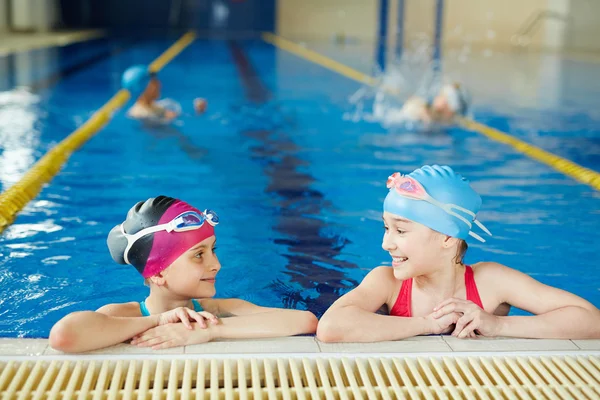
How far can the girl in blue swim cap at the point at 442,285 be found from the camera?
7.48ft

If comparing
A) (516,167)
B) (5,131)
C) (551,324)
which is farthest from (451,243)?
(5,131)

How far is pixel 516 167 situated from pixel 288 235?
2390 mm

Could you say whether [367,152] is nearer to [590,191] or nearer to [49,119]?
[590,191]

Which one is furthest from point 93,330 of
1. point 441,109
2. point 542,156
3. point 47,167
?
point 441,109

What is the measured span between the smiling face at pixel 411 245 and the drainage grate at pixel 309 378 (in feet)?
1.01

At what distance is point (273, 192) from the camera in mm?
4727

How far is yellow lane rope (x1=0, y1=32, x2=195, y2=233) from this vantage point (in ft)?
13.7

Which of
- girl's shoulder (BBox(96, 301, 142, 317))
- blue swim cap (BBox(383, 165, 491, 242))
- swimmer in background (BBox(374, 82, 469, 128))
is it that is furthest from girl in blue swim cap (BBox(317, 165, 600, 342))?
swimmer in background (BBox(374, 82, 469, 128))

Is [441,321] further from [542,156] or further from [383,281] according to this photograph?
[542,156]

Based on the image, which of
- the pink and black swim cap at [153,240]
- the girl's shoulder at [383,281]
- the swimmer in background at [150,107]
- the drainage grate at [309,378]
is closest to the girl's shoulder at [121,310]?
the pink and black swim cap at [153,240]

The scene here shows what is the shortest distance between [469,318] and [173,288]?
0.86 metres

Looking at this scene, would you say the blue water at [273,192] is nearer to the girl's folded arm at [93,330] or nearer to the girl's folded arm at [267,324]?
the girl's folded arm at [267,324]

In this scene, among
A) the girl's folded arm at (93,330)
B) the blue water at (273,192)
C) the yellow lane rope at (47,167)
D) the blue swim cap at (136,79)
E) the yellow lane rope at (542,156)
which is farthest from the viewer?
the blue swim cap at (136,79)

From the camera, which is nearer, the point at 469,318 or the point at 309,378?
the point at 309,378
